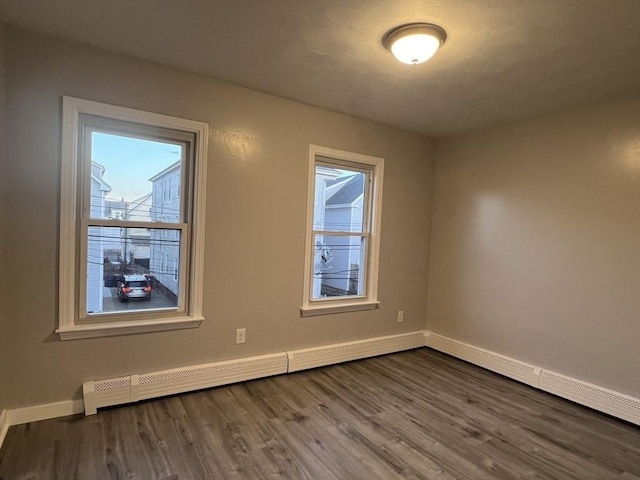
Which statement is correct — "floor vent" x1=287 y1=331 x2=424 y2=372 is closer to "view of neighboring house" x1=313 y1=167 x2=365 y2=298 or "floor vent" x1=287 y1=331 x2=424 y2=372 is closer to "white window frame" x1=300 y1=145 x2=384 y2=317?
"white window frame" x1=300 y1=145 x2=384 y2=317

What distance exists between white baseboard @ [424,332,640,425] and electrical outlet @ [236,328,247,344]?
2.27 m

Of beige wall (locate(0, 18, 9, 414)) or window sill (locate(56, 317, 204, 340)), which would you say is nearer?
beige wall (locate(0, 18, 9, 414))

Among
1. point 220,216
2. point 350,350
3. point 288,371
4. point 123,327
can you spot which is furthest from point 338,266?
point 123,327

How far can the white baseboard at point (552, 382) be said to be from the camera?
2.72m

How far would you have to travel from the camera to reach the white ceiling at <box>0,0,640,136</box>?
6.02 ft

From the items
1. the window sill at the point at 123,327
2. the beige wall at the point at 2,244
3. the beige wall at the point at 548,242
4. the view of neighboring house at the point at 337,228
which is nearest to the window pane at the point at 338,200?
the view of neighboring house at the point at 337,228

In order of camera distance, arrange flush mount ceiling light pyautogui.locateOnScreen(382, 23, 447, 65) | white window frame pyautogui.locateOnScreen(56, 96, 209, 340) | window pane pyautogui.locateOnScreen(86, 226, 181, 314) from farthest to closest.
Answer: window pane pyautogui.locateOnScreen(86, 226, 181, 314)
white window frame pyautogui.locateOnScreen(56, 96, 209, 340)
flush mount ceiling light pyautogui.locateOnScreen(382, 23, 447, 65)

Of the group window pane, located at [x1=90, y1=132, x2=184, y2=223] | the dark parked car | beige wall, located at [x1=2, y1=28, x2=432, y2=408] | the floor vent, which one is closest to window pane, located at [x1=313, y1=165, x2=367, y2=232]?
beige wall, located at [x1=2, y1=28, x2=432, y2=408]

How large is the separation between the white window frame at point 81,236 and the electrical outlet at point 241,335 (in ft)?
1.16

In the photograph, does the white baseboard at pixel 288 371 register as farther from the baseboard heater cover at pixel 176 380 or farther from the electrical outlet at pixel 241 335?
the electrical outlet at pixel 241 335

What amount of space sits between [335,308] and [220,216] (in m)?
1.44

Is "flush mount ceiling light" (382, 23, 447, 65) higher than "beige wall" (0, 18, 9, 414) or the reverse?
higher

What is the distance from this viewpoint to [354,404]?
2.76 metres

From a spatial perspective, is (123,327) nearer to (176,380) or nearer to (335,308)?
(176,380)
